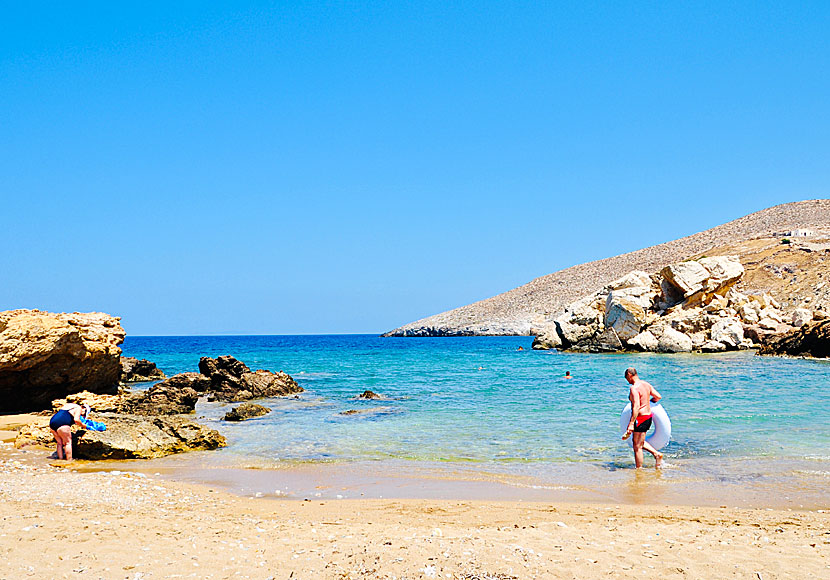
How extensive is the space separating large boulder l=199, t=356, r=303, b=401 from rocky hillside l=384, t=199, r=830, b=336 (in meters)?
51.1

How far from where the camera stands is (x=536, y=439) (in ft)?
36.8

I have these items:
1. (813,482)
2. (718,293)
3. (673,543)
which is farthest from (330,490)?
(718,293)

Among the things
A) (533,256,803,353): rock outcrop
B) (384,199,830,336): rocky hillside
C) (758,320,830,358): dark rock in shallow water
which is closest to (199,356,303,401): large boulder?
(533,256,803,353): rock outcrop

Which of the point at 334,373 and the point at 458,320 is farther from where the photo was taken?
the point at 458,320

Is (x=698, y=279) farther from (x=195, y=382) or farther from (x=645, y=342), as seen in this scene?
(x=195, y=382)

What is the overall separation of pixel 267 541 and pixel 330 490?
260cm

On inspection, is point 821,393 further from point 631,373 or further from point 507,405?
point 631,373

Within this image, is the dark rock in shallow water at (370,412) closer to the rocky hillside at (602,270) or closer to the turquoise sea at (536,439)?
the turquoise sea at (536,439)

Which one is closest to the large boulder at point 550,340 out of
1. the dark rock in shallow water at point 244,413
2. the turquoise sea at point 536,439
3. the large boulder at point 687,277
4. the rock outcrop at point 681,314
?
the rock outcrop at point 681,314

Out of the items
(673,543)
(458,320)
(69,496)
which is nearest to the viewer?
(673,543)

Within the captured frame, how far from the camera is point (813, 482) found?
7777mm

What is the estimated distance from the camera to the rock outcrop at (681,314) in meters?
35.8

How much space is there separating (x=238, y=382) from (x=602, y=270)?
79437 mm

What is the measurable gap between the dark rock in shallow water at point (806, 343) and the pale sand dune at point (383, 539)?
27.9m
